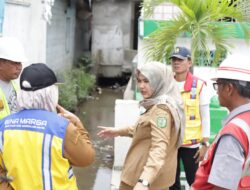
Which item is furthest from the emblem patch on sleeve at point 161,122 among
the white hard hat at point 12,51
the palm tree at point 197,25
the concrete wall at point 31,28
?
the concrete wall at point 31,28

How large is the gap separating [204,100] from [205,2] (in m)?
1.99

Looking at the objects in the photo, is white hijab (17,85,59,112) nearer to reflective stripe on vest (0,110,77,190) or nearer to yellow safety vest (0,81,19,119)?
reflective stripe on vest (0,110,77,190)

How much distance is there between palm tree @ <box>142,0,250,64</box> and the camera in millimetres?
5820

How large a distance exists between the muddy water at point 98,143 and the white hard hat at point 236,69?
3878mm

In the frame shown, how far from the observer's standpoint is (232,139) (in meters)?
2.12

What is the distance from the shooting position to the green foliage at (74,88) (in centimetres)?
973

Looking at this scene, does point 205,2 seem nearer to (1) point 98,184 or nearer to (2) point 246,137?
(1) point 98,184

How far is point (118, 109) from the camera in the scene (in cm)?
604

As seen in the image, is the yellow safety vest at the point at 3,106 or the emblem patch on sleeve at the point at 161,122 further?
the yellow safety vest at the point at 3,106

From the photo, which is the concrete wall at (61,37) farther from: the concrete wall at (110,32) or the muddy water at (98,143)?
the muddy water at (98,143)

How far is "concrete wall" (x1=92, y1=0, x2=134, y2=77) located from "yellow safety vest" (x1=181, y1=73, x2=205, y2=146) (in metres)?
10.8

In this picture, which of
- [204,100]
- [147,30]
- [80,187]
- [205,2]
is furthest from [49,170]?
[147,30]

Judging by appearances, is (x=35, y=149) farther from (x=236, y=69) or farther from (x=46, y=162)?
(x=236, y=69)

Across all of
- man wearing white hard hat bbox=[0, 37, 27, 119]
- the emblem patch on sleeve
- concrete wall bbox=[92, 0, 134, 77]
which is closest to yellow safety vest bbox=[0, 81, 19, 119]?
man wearing white hard hat bbox=[0, 37, 27, 119]
